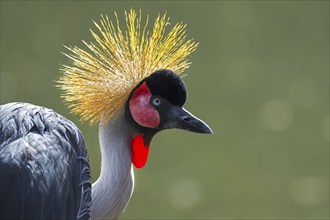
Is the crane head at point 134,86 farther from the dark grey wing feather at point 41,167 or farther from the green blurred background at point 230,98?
the green blurred background at point 230,98

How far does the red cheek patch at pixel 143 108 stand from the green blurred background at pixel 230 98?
2423 mm

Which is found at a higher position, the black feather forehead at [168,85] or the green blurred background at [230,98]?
the black feather forehead at [168,85]

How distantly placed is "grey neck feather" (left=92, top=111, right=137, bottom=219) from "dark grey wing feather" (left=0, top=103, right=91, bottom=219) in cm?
17

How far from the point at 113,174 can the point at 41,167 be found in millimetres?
483

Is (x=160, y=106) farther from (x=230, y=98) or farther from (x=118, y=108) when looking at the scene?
(x=230, y=98)

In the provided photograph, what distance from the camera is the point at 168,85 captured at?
3.59 meters

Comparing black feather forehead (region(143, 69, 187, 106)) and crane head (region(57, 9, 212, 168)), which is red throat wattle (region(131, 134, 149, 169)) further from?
black feather forehead (region(143, 69, 187, 106))

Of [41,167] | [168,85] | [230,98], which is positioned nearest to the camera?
[41,167]

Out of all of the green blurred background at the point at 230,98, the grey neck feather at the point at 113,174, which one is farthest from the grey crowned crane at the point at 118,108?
the green blurred background at the point at 230,98

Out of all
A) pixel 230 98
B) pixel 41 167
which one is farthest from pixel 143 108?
pixel 230 98

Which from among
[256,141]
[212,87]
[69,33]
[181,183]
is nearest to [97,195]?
[181,183]

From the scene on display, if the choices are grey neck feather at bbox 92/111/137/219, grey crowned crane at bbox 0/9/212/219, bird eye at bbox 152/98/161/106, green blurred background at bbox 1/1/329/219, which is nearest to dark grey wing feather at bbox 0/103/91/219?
grey crowned crane at bbox 0/9/212/219

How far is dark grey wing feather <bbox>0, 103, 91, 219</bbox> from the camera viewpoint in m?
3.12

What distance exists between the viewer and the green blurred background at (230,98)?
6301mm
